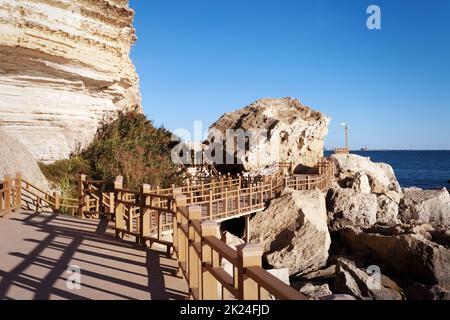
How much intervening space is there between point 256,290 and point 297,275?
12.5m

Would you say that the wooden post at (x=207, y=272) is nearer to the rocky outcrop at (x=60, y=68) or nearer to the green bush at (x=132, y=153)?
the green bush at (x=132, y=153)

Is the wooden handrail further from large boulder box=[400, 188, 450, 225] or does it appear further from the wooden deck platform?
large boulder box=[400, 188, 450, 225]

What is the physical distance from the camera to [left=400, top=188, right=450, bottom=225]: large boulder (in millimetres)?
20766

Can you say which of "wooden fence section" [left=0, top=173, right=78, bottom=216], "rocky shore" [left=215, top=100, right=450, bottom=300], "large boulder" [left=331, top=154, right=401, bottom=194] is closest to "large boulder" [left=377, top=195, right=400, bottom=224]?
"rocky shore" [left=215, top=100, right=450, bottom=300]

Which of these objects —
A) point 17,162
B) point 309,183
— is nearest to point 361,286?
point 309,183

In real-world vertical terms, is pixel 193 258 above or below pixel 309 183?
above

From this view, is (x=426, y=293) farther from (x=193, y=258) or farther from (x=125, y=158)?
(x=125, y=158)

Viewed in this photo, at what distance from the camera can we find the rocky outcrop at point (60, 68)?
14.9m

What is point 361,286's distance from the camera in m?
11.4

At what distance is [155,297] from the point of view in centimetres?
517

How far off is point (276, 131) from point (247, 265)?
84.0ft

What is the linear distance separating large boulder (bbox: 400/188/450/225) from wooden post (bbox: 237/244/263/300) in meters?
19.7
